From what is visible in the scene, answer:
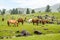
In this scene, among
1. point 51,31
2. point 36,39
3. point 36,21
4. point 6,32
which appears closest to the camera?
point 36,39

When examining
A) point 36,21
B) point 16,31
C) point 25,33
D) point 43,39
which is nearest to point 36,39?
point 43,39

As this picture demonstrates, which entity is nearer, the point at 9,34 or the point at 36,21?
the point at 9,34

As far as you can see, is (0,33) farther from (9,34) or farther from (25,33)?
(25,33)

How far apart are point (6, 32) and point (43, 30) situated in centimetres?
1086

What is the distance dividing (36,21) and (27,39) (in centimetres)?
3219

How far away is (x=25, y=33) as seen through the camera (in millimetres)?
46094

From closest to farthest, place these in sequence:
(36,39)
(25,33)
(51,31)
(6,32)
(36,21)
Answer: (36,39) → (25,33) → (6,32) → (51,31) → (36,21)

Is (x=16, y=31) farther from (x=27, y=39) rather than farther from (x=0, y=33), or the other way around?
(x=27, y=39)

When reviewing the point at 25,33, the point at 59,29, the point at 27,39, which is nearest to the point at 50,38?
the point at 27,39

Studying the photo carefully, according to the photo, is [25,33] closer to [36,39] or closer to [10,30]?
[10,30]

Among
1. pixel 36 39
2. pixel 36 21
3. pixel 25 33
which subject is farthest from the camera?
pixel 36 21

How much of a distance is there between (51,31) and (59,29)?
352 centimetres

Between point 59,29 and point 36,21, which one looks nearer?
point 59,29

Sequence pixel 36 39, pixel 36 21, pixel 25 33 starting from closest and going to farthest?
pixel 36 39 < pixel 25 33 < pixel 36 21
